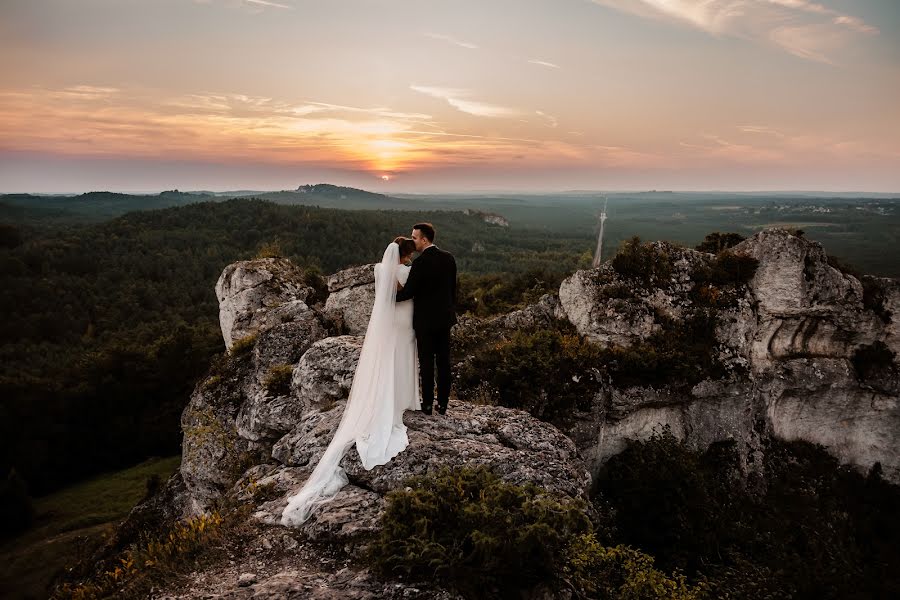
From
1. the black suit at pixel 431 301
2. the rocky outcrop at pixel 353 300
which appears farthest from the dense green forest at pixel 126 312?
the black suit at pixel 431 301

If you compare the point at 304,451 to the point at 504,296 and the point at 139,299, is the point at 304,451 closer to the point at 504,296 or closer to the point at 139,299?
the point at 504,296

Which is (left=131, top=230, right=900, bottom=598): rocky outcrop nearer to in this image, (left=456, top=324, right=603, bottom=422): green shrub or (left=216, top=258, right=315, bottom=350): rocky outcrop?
(left=216, top=258, right=315, bottom=350): rocky outcrop

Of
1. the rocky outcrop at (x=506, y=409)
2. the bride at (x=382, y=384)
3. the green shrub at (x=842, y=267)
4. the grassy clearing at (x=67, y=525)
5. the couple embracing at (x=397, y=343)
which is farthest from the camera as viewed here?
the grassy clearing at (x=67, y=525)

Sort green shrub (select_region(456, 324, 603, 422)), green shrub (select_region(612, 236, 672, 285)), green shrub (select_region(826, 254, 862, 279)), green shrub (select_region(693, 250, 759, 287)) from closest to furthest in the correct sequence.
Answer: green shrub (select_region(456, 324, 603, 422)), green shrub (select_region(612, 236, 672, 285)), green shrub (select_region(693, 250, 759, 287)), green shrub (select_region(826, 254, 862, 279))

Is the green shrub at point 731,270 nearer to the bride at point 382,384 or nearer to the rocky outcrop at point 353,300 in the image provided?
the rocky outcrop at point 353,300

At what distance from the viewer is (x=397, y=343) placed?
7762 mm

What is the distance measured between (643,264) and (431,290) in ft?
48.0

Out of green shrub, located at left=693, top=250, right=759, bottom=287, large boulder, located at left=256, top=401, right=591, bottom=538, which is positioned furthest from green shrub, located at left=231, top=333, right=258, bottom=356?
green shrub, located at left=693, top=250, right=759, bottom=287

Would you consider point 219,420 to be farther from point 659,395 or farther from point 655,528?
point 659,395

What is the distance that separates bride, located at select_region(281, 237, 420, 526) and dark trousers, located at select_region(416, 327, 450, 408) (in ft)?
0.64

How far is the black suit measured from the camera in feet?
24.4

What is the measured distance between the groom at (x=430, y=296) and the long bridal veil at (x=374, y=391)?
0.35m

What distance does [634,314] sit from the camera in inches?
722

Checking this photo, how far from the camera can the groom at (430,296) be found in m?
7.45
